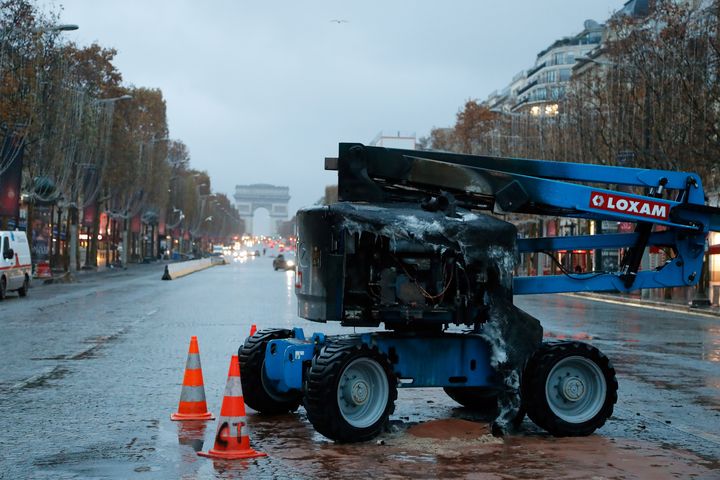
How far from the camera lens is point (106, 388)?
13.4 meters

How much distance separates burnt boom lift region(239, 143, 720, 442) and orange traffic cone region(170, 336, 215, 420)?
855 mm

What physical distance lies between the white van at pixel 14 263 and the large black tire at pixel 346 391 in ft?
94.2

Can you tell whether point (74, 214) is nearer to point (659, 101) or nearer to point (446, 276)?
point (659, 101)

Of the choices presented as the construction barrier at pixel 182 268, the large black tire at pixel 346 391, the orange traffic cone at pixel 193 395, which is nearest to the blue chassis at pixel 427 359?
the large black tire at pixel 346 391

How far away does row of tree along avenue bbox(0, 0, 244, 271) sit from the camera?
159ft

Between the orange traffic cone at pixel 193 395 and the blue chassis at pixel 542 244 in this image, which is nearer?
the blue chassis at pixel 542 244

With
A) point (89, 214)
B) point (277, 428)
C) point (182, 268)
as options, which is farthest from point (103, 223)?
point (277, 428)

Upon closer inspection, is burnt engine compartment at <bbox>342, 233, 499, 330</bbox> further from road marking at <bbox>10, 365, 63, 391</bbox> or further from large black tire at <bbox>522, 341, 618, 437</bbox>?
road marking at <bbox>10, 365, 63, 391</bbox>

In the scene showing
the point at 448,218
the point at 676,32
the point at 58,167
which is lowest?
the point at 448,218

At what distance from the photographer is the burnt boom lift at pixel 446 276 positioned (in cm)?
1005

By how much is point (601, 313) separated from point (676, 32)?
12.8m

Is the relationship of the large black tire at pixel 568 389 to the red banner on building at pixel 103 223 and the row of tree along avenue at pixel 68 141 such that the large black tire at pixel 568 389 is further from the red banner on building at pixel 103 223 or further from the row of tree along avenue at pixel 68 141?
the red banner on building at pixel 103 223

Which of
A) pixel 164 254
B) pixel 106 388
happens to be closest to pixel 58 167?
pixel 106 388

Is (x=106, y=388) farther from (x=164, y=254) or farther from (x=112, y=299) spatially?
(x=164, y=254)
